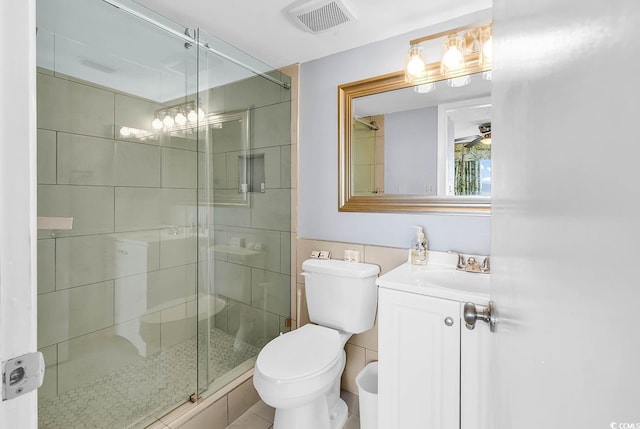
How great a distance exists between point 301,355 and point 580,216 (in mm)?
1449

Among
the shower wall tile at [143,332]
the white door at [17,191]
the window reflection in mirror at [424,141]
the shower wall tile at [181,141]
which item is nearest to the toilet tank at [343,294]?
the window reflection in mirror at [424,141]

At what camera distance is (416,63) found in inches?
61.5

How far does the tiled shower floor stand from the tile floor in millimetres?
268

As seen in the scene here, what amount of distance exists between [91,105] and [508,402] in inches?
63.7

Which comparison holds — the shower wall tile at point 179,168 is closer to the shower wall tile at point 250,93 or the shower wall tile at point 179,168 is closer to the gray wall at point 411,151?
the shower wall tile at point 250,93

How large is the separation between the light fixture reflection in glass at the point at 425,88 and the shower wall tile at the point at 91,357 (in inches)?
75.2

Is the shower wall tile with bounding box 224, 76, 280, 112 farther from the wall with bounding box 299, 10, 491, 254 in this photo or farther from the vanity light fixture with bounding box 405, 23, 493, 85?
the vanity light fixture with bounding box 405, 23, 493, 85

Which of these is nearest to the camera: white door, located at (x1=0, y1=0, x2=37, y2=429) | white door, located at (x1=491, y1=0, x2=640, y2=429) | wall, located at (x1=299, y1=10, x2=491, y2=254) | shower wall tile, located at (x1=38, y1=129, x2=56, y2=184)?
white door, located at (x1=491, y1=0, x2=640, y2=429)

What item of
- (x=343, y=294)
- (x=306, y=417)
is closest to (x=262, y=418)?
(x=306, y=417)

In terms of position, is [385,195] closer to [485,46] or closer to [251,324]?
[485,46]

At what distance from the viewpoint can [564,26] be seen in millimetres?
Result: 181

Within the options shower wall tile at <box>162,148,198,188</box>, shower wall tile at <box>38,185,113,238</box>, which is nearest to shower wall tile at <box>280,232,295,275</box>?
shower wall tile at <box>162,148,198,188</box>

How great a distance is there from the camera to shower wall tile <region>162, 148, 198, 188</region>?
151cm

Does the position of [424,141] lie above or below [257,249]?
above
